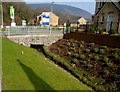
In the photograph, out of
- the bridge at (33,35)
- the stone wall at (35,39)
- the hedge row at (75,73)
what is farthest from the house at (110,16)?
the hedge row at (75,73)

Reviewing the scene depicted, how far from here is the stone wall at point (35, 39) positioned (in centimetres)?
1786

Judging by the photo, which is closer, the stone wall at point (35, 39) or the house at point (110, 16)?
the stone wall at point (35, 39)

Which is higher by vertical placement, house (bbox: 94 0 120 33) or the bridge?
house (bbox: 94 0 120 33)

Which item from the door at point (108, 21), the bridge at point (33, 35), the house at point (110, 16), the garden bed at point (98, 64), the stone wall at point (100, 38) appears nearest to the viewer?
the garden bed at point (98, 64)

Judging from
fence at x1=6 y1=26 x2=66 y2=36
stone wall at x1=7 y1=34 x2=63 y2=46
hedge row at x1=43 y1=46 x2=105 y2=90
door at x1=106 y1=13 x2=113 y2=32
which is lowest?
hedge row at x1=43 y1=46 x2=105 y2=90

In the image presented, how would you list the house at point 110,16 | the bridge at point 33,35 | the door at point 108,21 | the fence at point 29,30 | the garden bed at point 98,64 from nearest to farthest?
the garden bed at point 98,64, the bridge at point 33,35, the fence at point 29,30, the house at point 110,16, the door at point 108,21

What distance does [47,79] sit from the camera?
8008mm

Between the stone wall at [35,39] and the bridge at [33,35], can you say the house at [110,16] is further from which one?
the stone wall at [35,39]

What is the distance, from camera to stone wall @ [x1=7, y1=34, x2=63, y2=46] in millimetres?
17859

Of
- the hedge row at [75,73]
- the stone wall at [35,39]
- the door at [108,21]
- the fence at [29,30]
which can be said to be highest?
the door at [108,21]

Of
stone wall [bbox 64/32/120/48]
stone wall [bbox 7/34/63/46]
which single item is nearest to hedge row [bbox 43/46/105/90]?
stone wall [bbox 7/34/63/46]

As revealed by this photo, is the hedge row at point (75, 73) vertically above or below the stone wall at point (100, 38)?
below

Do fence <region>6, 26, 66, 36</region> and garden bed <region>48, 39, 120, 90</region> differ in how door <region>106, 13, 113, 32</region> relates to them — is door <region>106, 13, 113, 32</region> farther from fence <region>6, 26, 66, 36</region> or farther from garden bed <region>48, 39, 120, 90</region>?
fence <region>6, 26, 66, 36</region>

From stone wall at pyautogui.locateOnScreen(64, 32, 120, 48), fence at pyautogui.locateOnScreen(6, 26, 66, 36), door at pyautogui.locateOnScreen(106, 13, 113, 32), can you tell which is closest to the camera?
stone wall at pyautogui.locateOnScreen(64, 32, 120, 48)
